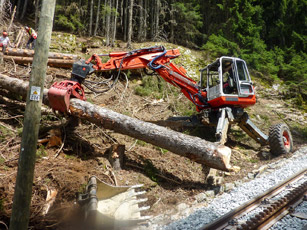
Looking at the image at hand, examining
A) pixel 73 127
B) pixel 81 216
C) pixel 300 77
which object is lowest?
pixel 81 216

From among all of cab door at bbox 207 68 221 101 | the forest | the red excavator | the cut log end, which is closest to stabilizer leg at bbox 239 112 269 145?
the red excavator

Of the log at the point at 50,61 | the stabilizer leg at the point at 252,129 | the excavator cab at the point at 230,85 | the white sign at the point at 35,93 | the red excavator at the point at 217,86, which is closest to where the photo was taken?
the white sign at the point at 35,93

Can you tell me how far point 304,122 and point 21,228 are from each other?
12548mm

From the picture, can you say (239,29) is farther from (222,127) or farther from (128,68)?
(128,68)

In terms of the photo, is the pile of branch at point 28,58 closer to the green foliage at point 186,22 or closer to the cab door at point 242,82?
the cab door at point 242,82

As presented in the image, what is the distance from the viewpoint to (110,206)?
3809 millimetres

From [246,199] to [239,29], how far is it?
1521 cm

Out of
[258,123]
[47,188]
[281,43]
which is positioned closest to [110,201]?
[47,188]

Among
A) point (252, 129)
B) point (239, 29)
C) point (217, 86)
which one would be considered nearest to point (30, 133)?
point (217, 86)

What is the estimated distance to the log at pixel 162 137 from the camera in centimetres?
450

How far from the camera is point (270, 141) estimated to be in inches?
284

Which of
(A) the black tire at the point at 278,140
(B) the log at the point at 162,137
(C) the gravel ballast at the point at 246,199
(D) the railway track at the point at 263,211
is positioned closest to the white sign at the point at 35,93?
(C) the gravel ballast at the point at 246,199

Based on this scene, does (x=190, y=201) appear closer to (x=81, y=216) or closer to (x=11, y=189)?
(x=81, y=216)

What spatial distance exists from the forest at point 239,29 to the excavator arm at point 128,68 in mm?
8587
